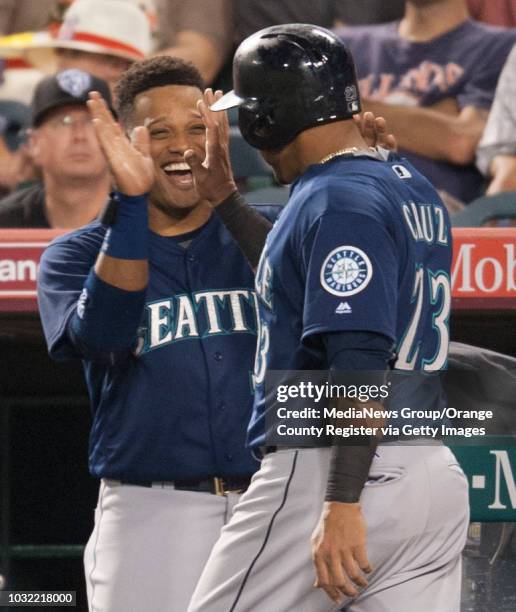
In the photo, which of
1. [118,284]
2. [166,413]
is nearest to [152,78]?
[118,284]

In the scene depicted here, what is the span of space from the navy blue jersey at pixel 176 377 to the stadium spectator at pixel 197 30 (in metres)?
2.07

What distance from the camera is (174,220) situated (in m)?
2.81

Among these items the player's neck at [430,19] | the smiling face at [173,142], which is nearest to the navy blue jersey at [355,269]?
the smiling face at [173,142]

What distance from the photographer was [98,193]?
13.8 feet

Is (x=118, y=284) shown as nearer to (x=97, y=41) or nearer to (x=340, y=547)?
(x=340, y=547)

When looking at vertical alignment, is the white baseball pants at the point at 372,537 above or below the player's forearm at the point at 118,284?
below

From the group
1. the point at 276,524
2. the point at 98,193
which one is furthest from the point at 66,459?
the point at 276,524

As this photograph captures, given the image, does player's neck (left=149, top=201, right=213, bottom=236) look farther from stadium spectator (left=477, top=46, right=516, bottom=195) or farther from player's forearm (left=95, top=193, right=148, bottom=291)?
stadium spectator (left=477, top=46, right=516, bottom=195)

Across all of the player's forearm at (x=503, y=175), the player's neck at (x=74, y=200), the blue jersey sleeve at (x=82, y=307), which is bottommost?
the blue jersey sleeve at (x=82, y=307)

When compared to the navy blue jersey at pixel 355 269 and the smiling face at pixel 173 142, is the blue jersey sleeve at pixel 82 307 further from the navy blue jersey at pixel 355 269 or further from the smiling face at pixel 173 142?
the navy blue jersey at pixel 355 269

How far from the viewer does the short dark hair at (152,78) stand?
2846mm

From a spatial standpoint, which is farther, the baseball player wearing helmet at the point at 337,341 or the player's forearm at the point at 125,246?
the player's forearm at the point at 125,246

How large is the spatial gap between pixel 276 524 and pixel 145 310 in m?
0.76

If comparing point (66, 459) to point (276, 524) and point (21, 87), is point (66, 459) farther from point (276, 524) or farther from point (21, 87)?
point (276, 524)
